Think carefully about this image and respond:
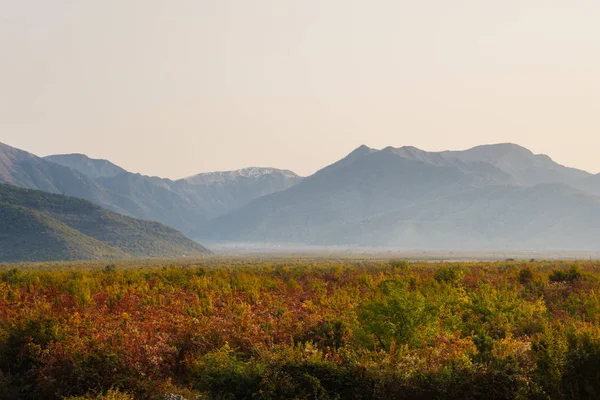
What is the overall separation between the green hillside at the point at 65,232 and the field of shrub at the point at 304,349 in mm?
125413

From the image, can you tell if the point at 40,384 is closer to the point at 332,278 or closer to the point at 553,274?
the point at 332,278

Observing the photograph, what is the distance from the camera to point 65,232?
493ft

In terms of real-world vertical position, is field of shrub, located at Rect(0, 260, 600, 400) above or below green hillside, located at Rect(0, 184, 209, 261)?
below

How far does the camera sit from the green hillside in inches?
5448

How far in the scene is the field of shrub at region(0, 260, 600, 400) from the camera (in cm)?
1269

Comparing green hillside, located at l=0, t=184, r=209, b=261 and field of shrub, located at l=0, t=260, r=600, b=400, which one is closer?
field of shrub, located at l=0, t=260, r=600, b=400

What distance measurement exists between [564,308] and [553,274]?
1275cm

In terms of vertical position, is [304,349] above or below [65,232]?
below

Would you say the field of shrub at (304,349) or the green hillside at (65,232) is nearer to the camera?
the field of shrub at (304,349)

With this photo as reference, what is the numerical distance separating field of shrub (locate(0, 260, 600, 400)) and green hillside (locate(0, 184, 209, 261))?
411 ft

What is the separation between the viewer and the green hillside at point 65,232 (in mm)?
138375

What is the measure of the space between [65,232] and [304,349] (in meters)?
149

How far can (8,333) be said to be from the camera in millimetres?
17828

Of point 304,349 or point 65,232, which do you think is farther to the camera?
point 65,232
